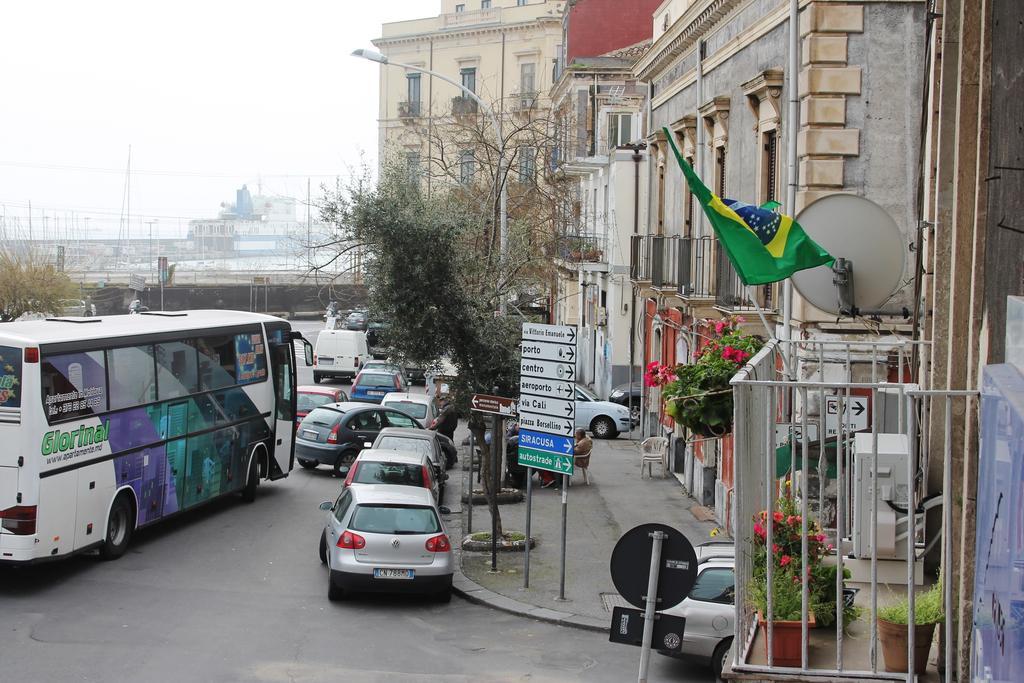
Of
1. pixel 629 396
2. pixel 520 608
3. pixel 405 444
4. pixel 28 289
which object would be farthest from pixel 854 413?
pixel 28 289

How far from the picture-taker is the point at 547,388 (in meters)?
16.0

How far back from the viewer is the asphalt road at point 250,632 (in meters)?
12.2

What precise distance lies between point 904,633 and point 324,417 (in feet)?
70.1

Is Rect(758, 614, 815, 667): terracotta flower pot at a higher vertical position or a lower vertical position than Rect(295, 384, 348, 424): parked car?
higher

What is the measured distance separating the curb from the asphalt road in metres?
0.13

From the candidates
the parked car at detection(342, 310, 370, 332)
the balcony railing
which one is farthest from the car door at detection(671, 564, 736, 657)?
the parked car at detection(342, 310, 370, 332)

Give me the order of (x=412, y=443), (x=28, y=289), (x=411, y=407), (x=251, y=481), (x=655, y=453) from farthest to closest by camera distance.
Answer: (x=28, y=289), (x=411, y=407), (x=655, y=453), (x=251, y=481), (x=412, y=443)

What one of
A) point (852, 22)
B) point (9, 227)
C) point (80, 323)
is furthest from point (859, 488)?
point (9, 227)

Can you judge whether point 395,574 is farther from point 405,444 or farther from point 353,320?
point 353,320

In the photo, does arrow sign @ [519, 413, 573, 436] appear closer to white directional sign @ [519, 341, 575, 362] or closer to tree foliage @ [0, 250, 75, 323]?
white directional sign @ [519, 341, 575, 362]

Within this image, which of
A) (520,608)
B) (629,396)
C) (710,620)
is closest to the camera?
(710,620)

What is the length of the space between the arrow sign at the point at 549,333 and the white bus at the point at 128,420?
5932mm

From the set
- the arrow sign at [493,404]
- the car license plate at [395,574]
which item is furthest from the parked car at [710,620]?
the arrow sign at [493,404]

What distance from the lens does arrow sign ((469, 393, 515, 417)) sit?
1731 centimetres
